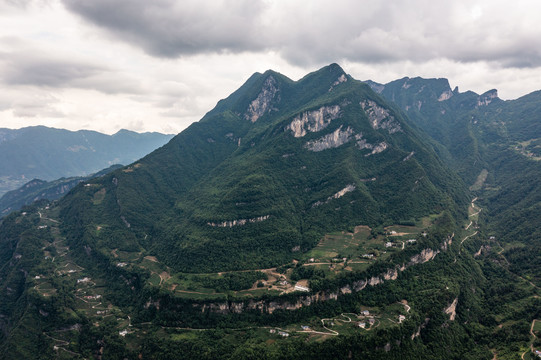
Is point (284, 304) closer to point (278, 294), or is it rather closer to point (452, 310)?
point (278, 294)

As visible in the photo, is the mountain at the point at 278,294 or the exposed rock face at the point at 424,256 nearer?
the mountain at the point at 278,294

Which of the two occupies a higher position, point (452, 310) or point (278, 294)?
point (278, 294)

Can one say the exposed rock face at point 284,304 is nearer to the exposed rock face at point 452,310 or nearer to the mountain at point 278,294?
the exposed rock face at point 452,310

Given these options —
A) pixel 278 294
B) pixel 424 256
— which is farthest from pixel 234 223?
pixel 424 256

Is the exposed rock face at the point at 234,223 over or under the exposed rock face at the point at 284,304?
over

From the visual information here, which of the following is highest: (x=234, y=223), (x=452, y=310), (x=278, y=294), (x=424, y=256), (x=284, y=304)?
(x=234, y=223)

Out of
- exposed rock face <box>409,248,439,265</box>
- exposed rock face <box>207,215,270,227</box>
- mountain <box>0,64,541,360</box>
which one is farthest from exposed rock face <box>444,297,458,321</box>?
exposed rock face <box>207,215,270,227</box>

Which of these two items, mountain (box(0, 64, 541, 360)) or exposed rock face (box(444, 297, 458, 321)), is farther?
exposed rock face (box(444, 297, 458, 321))

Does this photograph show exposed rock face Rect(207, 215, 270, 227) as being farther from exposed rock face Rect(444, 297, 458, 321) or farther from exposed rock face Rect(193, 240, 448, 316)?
exposed rock face Rect(444, 297, 458, 321)

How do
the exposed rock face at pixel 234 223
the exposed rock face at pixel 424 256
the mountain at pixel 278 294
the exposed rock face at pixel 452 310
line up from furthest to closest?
the exposed rock face at pixel 234 223 → the exposed rock face at pixel 424 256 → the exposed rock face at pixel 452 310 → the mountain at pixel 278 294

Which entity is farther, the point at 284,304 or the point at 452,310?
the point at 284,304

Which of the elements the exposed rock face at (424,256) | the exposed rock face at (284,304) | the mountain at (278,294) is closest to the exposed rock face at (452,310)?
the exposed rock face at (284,304)

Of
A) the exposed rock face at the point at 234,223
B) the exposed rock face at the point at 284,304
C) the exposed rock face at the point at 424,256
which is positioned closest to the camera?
the exposed rock face at the point at 284,304
